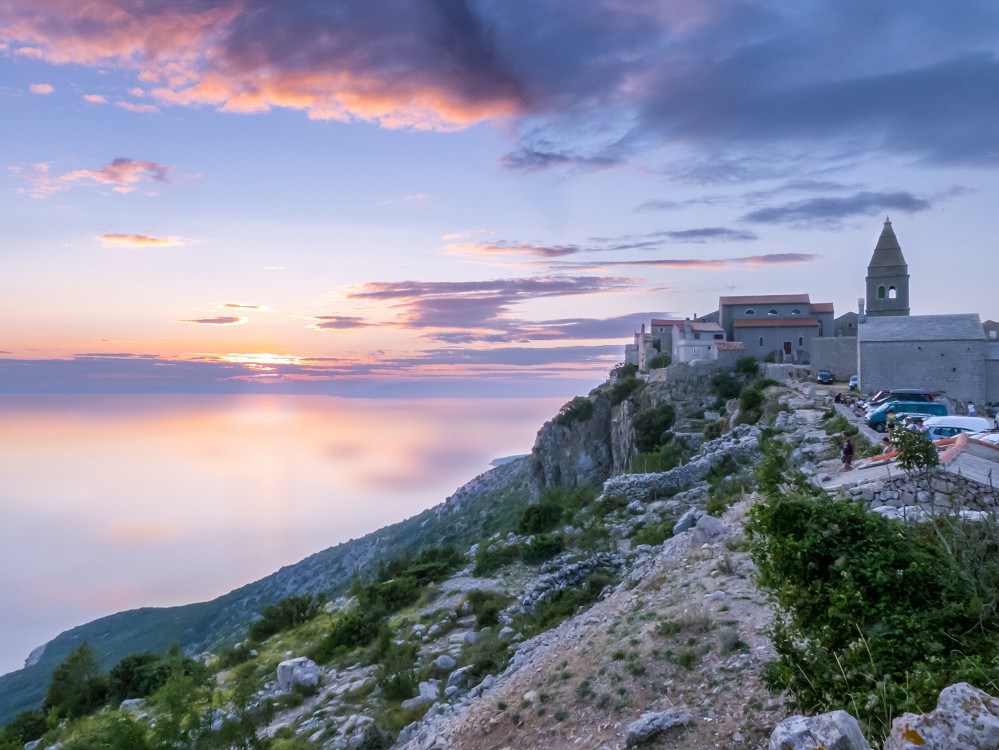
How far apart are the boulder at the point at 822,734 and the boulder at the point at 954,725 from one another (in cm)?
21

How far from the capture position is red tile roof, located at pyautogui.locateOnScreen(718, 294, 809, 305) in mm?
57619

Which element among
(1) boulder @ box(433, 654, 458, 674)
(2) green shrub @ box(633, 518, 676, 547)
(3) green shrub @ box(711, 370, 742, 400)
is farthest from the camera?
(3) green shrub @ box(711, 370, 742, 400)

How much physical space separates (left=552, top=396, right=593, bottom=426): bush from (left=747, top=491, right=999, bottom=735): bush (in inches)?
1770

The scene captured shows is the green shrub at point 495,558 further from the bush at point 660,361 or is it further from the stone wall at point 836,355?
the bush at point 660,361

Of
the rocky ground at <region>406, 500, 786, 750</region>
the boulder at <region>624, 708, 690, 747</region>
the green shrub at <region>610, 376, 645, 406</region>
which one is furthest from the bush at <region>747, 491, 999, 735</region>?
the green shrub at <region>610, 376, 645, 406</region>

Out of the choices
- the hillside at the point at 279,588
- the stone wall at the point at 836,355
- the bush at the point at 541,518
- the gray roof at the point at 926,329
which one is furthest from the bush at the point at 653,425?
the bush at the point at 541,518

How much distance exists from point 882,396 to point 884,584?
28803 mm

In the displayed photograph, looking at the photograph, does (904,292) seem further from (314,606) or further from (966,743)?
(966,743)

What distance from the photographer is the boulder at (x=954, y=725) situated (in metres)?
3.42

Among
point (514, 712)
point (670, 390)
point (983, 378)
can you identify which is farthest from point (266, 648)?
point (983, 378)

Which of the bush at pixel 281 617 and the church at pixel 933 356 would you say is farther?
the church at pixel 933 356

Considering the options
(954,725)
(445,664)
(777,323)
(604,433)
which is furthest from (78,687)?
(777,323)

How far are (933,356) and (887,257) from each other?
26652 millimetres

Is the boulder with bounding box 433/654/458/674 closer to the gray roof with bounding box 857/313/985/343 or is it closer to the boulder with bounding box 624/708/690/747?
the boulder with bounding box 624/708/690/747
